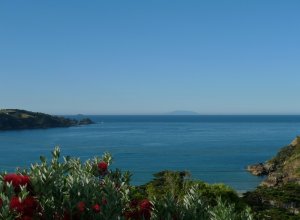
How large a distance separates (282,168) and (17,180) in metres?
116

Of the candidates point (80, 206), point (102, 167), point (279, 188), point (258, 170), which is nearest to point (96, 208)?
point (80, 206)

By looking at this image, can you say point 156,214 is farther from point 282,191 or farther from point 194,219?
point 282,191

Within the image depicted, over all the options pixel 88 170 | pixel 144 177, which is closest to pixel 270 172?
pixel 144 177

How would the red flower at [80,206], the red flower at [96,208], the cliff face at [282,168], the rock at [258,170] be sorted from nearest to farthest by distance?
1. the red flower at [80,206]
2. the red flower at [96,208]
3. the cliff face at [282,168]
4. the rock at [258,170]

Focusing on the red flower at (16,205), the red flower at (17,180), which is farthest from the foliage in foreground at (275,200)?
the red flower at (16,205)

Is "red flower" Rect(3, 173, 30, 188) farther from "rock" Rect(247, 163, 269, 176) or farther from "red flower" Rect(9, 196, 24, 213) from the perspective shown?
"rock" Rect(247, 163, 269, 176)

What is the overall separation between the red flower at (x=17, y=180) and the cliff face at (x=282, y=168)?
96359 millimetres

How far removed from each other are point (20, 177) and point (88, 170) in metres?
1.91

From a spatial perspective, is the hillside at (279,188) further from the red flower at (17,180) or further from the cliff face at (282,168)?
the red flower at (17,180)

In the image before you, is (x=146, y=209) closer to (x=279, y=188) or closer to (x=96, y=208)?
(x=96, y=208)

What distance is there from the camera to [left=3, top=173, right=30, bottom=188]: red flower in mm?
8090

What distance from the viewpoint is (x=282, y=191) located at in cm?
7156

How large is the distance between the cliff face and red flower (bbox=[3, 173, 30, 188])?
96359 mm

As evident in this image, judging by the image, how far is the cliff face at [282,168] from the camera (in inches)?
4118
